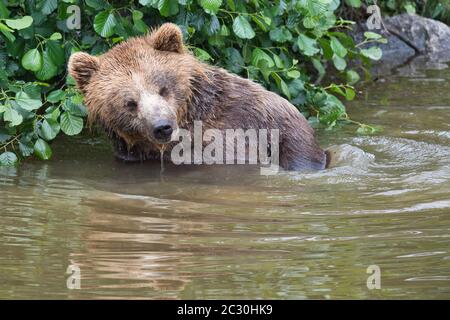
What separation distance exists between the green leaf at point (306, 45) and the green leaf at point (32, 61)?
2823 millimetres

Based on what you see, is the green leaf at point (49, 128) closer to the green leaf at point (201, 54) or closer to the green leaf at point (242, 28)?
the green leaf at point (201, 54)

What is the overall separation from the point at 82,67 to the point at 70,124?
648 millimetres

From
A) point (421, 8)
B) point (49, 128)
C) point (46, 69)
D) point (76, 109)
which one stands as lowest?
point (49, 128)

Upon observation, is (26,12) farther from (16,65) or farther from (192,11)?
(192,11)

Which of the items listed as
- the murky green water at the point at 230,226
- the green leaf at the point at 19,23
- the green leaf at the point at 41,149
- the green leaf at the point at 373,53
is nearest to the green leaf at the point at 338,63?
the green leaf at the point at 373,53

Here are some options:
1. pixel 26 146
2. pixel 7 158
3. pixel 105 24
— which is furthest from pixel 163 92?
pixel 7 158

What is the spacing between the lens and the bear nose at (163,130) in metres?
7.67

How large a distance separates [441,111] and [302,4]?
2832mm

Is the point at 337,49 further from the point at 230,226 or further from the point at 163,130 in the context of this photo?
the point at 230,226

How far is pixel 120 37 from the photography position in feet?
29.5

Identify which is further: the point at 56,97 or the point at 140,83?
the point at 56,97

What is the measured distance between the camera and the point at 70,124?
8664mm

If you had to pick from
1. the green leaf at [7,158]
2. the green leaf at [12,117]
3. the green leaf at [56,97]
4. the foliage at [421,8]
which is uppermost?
the foliage at [421,8]
